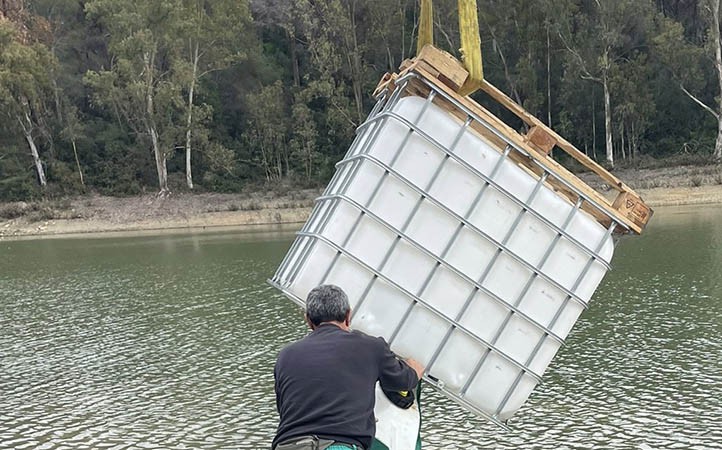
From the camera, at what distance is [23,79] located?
4869cm

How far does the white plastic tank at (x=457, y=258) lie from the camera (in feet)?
16.3

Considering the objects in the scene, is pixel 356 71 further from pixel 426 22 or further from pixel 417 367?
pixel 417 367

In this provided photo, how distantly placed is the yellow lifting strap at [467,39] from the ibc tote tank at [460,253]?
0.32 m

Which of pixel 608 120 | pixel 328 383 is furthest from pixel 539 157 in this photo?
pixel 608 120

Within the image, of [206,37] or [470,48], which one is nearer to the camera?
[470,48]

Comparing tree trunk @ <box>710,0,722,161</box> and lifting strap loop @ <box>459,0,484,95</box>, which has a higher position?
tree trunk @ <box>710,0,722,161</box>

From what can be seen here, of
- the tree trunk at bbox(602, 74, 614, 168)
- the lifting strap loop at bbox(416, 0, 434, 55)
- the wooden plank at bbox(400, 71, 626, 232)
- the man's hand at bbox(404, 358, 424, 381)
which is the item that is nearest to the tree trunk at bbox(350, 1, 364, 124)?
the tree trunk at bbox(602, 74, 614, 168)

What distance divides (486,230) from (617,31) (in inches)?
1851

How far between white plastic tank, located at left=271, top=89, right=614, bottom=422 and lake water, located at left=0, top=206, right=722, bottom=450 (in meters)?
4.18

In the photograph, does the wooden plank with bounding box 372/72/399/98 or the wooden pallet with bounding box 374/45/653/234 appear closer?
the wooden pallet with bounding box 374/45/653/234

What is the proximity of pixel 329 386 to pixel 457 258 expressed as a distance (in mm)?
1627

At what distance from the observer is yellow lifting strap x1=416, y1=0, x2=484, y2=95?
527 centimetres

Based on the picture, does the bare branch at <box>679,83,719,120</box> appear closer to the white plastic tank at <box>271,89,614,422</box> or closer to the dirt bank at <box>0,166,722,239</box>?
the dirt bank at <box>0,166,722,239</box>

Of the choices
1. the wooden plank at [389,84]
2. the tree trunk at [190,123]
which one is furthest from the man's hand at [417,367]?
the tree trunk at [190,123]
